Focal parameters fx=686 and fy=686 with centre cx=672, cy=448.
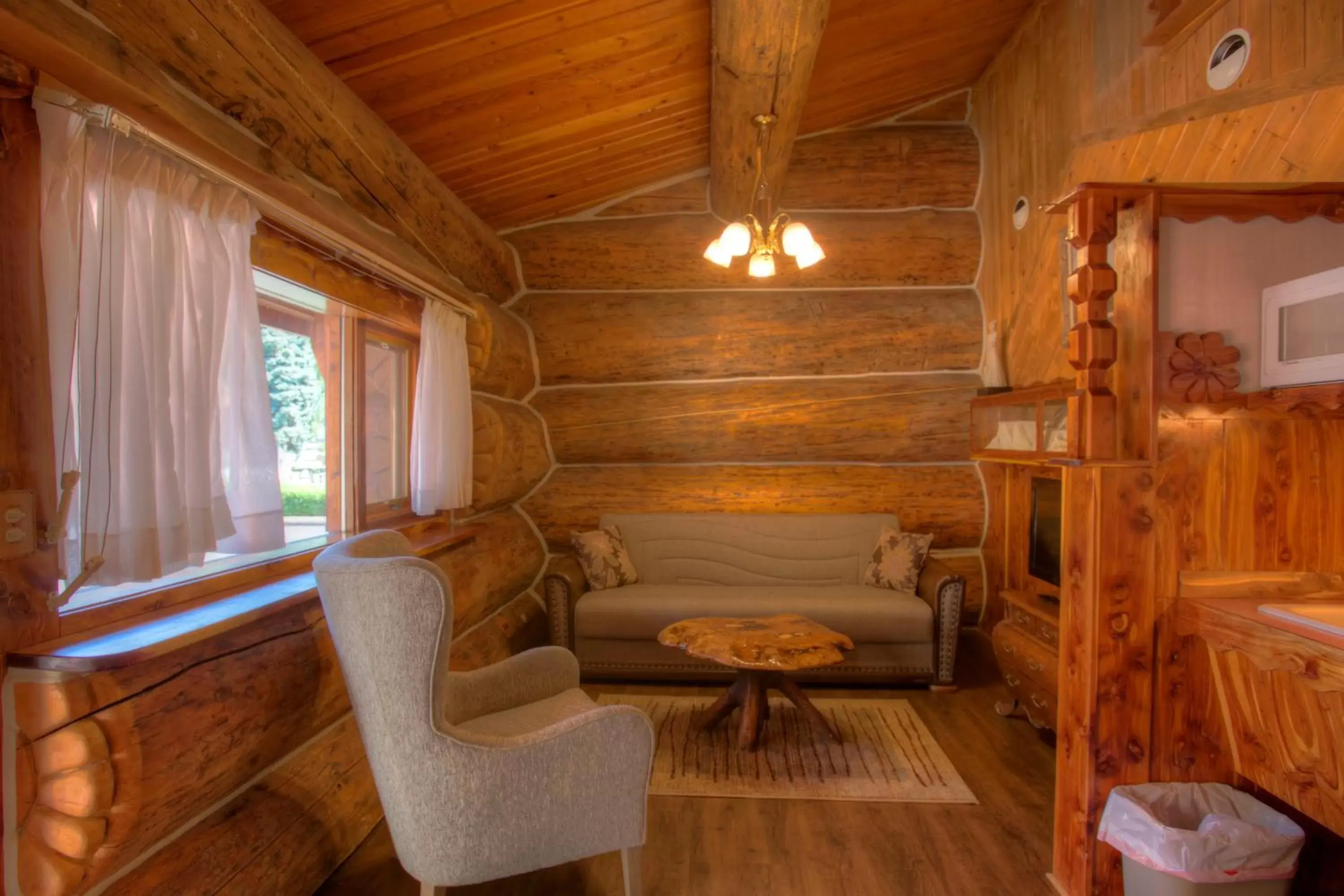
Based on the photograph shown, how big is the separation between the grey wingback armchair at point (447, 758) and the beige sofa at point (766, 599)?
199cm

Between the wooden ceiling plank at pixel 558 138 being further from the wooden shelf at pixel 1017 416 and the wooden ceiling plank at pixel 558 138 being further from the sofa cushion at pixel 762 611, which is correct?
the sofa cushion at pixel 762 611

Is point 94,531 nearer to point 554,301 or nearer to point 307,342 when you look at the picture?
point 307,342

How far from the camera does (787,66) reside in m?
2.49

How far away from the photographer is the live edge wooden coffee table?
2.91 metres

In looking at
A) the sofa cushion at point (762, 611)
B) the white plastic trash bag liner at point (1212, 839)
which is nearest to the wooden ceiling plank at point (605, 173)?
the sofa cushion at point (762, 611)

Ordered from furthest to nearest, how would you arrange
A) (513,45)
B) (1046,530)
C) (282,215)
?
(1046,530) < (513,45) < (282,215)

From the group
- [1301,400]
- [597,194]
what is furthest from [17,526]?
[597,194]

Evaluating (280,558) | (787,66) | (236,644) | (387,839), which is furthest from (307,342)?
(787,66)

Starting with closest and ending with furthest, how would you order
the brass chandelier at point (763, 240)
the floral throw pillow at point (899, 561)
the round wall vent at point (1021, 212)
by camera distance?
the brass chandelier at point (763, 240) → the round wall vent at point (1021, 212) → the floral throw pillow at point (899, 561)

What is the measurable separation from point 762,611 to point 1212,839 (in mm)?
2358

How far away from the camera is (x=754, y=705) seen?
314 cm

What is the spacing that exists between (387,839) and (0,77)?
2.41 m

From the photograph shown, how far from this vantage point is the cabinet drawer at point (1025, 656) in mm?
2949

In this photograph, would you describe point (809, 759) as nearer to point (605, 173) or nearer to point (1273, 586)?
point (1273, 586)
